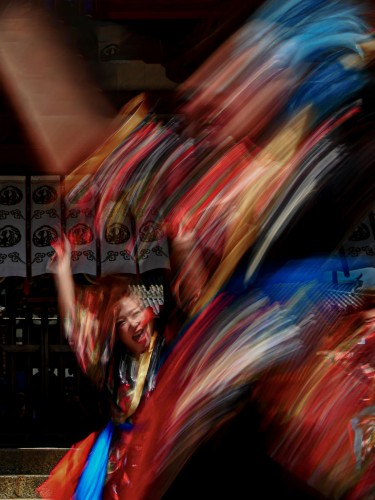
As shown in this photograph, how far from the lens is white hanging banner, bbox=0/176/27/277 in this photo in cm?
904

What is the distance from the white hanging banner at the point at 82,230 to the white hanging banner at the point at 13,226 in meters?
0.55

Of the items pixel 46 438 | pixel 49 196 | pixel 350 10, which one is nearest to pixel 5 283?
pixel 49 196

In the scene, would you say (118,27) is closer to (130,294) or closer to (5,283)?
(5,283)

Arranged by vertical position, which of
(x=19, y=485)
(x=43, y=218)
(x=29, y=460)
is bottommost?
(x=19, y=485)

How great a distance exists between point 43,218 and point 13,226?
369mm

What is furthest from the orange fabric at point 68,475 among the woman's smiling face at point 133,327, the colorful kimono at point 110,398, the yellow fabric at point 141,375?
the woman's smiling face at point 133,327

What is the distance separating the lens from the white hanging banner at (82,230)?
30.0 ft

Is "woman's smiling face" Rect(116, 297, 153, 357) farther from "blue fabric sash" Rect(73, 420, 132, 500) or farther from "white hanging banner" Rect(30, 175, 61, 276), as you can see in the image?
"white hanging banner" Rect(30, 175, 61, 276)

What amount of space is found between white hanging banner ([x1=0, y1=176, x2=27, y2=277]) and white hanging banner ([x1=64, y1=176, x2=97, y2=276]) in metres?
0.55

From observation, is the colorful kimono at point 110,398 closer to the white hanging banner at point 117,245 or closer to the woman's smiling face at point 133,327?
the woman's smiling face at point 133,327

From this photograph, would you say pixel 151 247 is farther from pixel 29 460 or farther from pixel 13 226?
pixel 29 460

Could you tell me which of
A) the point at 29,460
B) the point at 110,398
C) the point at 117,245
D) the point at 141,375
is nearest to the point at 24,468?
the point at 29,460

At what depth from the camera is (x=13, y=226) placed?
30.5 ft

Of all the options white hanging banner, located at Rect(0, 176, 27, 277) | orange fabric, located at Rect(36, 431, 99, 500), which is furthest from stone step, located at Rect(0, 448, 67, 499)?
orange fabric, located at Rect(36, 431, 99, 500)
